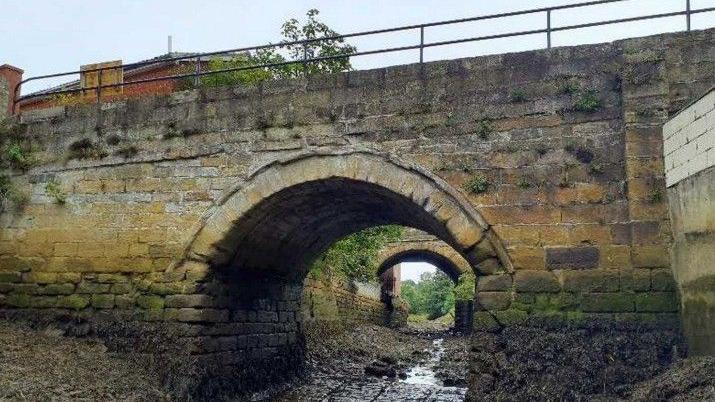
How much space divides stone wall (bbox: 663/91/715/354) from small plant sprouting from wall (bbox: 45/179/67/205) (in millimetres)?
8377

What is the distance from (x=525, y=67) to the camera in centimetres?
812

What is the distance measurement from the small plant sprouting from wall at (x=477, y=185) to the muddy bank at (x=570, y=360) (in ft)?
5.56

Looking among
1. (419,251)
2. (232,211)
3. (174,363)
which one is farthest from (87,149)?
(419,251)

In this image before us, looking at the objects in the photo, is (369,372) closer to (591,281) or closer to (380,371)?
(380,371)

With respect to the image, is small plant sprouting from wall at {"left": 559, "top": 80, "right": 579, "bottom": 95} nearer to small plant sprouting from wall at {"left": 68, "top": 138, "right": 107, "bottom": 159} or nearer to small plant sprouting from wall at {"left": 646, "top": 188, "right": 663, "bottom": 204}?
small plant sprouting from wall at {"left": 646, "top": 188, "right": 663, "bottom": 204}

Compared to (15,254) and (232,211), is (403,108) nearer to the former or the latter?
(232,211)

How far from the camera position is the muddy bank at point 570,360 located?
272 inches

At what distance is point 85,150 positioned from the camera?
991 centimetres

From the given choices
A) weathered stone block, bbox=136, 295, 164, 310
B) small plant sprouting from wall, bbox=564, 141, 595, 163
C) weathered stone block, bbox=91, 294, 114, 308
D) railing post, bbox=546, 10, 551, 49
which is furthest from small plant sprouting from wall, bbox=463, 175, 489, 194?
weathered stone block, bbox=91, 294, 114, 308

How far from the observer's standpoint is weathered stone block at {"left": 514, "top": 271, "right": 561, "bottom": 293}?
748 centimetres

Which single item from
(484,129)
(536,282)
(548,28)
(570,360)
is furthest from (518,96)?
(570,360)

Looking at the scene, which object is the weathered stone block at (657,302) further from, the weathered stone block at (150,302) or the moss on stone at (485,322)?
the weathered stone block at (150,302)

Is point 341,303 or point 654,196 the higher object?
point 654,196

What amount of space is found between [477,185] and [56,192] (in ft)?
20.9
